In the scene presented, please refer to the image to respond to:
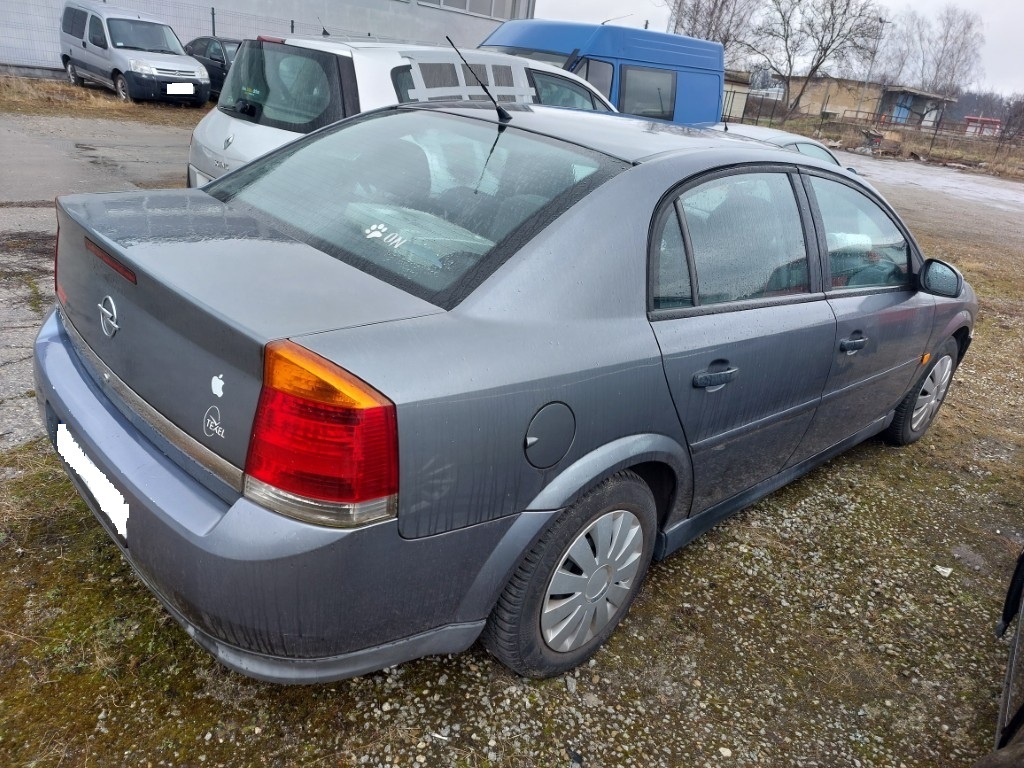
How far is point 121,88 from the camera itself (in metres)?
15.0

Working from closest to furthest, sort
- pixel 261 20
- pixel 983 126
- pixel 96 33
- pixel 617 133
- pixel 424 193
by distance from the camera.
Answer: pixel 424 193 → pixel 617 133 → pixel 96 33 → pixel 261 20 → pixel 983 126

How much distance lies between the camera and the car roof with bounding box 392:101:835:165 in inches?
94.9

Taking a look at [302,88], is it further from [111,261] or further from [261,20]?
[261,20]

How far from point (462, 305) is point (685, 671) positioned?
4.62ft

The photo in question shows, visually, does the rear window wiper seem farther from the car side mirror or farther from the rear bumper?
the car side mirror

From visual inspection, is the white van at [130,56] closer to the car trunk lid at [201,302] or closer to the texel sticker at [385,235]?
the car trunk lid at [201,302]

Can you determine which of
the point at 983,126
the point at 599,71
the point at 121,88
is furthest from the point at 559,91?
the point at 983,126

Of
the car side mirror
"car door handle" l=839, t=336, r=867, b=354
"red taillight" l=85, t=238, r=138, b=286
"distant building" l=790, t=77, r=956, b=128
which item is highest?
"distant building" l=790, t=77, r=956, b=128

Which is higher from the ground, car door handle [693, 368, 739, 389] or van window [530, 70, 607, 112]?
van window [530, 70, 607, 112]

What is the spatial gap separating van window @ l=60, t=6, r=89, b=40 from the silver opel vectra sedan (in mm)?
16138

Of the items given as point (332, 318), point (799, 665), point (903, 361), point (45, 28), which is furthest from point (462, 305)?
point (45, 28)

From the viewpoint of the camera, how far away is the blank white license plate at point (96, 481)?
1.87 m

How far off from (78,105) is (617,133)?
14532 mm

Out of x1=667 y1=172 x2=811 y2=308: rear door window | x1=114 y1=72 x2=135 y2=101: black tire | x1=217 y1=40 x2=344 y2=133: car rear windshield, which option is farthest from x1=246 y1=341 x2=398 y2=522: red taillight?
x1=114 y1=72 x2=135 y2=101: black tire
